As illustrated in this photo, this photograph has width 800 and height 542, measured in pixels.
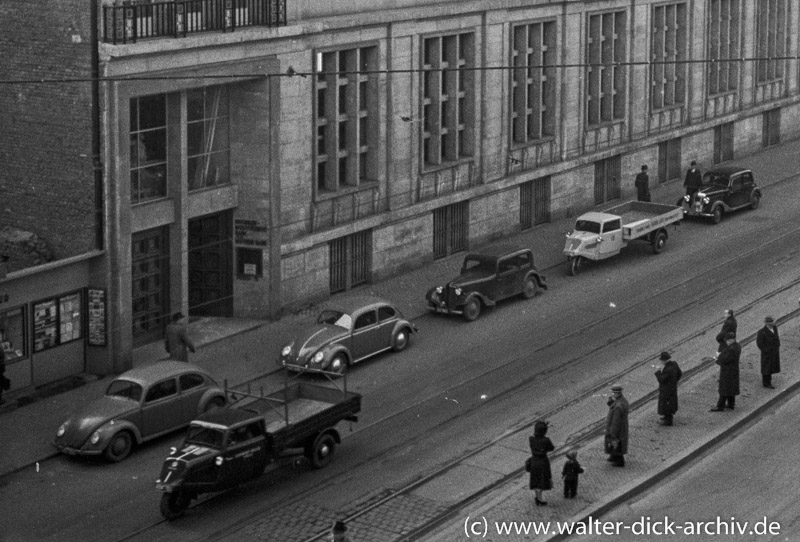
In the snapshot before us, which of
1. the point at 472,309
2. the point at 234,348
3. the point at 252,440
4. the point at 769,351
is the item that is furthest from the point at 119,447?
the point at 769,351

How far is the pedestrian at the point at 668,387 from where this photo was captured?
31.3 meters

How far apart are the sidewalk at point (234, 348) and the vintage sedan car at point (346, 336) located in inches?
52.5

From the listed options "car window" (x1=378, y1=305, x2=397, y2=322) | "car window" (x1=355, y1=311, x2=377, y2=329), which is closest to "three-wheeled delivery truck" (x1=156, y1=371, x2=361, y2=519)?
"car window" (x1=355, y1=311, x2=377, y2=329)

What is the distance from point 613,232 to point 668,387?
15.4 metres

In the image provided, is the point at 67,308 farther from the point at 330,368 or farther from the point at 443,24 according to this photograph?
the point at 443,24

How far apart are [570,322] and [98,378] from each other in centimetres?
1204

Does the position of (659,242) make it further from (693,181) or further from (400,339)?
(400,339)

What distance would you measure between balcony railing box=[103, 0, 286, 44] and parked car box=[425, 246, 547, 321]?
25.8 ft

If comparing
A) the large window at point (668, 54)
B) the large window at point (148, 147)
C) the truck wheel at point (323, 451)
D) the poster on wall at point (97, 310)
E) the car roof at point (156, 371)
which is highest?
the large window at point (668, 54)

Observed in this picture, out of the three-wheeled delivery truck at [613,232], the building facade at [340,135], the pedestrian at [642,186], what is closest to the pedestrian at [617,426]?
the building facade at [340,135]

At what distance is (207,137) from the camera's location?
4059 centimetres

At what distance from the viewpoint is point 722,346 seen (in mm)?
32750

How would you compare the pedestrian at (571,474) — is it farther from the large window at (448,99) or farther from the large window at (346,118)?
the large window at (448,99)

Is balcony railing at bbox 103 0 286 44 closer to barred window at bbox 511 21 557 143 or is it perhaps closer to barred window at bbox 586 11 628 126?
barred window at bbox 511 21 557 143
